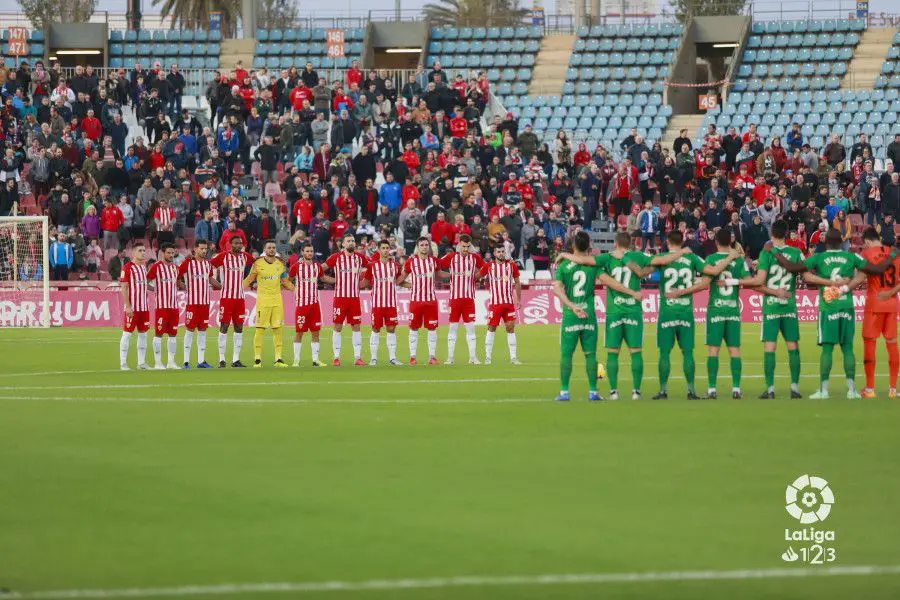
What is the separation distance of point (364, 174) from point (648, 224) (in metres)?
7.70

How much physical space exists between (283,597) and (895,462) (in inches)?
251

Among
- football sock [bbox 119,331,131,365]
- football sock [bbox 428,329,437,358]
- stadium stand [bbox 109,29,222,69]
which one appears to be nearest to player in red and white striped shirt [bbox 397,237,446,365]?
football sock [bbox 428,329,437,358]

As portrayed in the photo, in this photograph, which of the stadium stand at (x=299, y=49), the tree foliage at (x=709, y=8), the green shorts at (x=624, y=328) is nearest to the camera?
the green shorts at (x=624, y=328)

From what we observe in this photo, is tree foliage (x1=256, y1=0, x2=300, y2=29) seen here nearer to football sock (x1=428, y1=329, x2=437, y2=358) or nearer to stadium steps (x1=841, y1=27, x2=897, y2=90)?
stadium steps (x1=841, y1=27, x2=897, y2=90)

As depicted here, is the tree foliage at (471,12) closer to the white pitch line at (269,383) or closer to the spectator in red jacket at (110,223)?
the spectator in red jacket at (110,223)

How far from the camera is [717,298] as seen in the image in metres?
17.3

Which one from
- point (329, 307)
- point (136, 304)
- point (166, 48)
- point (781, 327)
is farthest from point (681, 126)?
point (781, 327)

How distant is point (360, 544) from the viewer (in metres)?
9.07

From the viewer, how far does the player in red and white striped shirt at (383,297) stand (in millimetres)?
24938

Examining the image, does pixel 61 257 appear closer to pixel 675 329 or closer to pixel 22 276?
pixel 22 276

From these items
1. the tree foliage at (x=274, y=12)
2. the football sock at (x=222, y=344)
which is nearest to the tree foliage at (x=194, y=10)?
the tree foliage at (x=274, y=12)

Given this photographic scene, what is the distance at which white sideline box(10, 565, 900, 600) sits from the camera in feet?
25.5

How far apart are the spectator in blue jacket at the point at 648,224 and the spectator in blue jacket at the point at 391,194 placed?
6.30 m

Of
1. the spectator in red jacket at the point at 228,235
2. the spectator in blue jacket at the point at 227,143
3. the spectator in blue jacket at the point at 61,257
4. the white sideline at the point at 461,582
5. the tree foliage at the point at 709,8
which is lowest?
the white sideline at the point at 461,582
